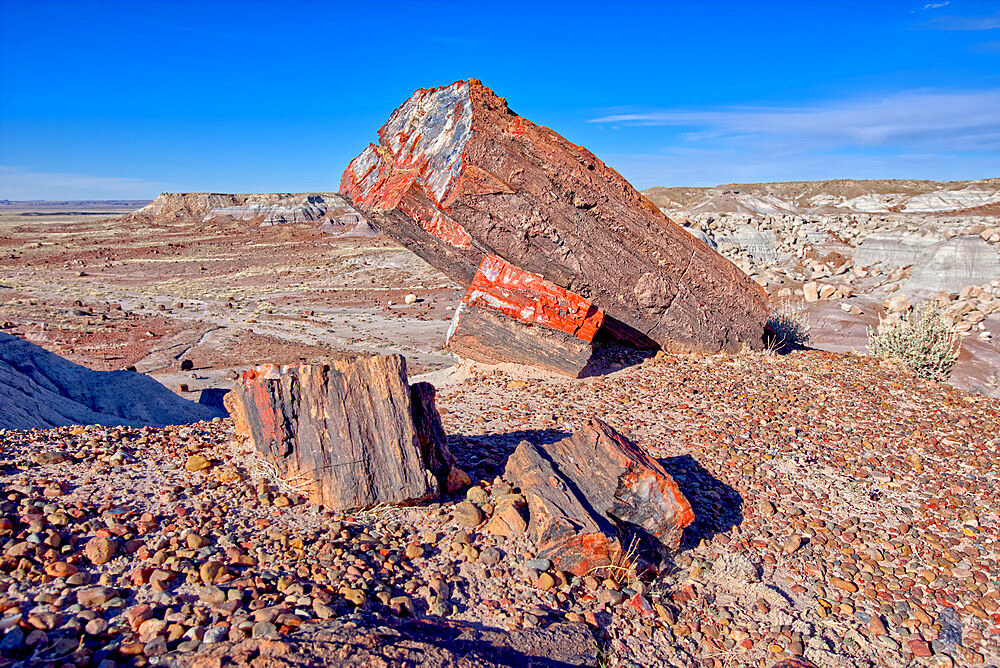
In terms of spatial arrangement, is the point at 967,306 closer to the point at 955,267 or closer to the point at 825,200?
the point at 955,267

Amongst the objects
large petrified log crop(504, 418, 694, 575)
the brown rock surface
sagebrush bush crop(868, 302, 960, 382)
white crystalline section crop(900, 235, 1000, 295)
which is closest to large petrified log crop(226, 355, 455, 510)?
large petrified log crop(504, 418, 694, 575)

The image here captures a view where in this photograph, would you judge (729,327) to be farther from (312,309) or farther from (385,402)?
(312,309)

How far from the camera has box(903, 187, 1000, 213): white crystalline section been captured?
1588 inches

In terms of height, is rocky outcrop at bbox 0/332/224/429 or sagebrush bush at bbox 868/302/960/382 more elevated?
sagebrush bush at bbox 868/302/960/382

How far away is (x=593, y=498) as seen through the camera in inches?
146

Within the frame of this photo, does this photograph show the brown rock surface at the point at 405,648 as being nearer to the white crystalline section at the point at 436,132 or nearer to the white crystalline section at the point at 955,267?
the white crystalline section at the point at 436,132

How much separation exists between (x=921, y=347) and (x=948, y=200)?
4435cm

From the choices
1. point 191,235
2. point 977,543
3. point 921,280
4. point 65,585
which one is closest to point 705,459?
point 977,543

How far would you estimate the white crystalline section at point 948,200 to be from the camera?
40.3 meters

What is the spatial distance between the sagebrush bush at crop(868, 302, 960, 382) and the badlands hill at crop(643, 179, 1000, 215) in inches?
1161

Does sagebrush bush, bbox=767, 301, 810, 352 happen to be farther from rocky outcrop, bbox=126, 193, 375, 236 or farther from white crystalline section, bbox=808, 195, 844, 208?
rocky outcrop, bbox=126, 193, 375, 236

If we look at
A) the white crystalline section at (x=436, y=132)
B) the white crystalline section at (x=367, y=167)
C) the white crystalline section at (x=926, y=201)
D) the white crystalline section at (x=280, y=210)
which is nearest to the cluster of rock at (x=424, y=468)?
the white crystalline section at (x=436, y=132)

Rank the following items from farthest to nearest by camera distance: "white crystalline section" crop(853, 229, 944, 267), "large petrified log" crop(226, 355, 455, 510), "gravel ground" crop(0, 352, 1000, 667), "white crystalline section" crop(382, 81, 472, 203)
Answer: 1. "white crystalline section" crop(853, 229, 944, 267)
2. "white crystalline section" crop(382, 81, 472, 203)
3. "large petrified log" crop(226, 355, 455, 510)
4. "gravel ground" crop(0, 352, 1000, 667)

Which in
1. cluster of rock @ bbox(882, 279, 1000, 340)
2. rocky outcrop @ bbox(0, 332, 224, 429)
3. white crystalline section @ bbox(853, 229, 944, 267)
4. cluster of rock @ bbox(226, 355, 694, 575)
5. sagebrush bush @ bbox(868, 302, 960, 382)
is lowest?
rocky outcrop @ bbox(0, 332, 224, 429)
